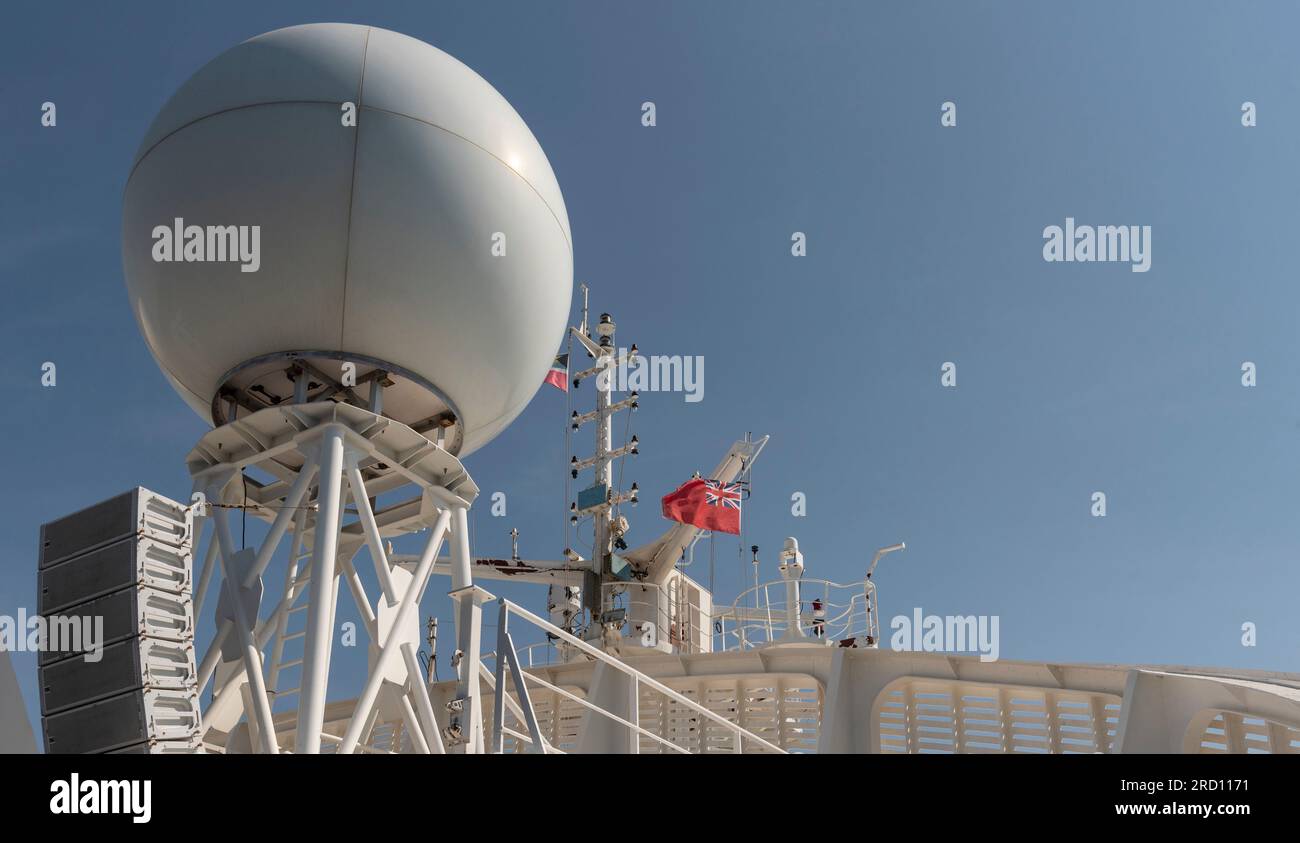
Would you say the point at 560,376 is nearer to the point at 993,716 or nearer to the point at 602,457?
the point at 602,457

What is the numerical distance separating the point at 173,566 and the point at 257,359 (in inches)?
104

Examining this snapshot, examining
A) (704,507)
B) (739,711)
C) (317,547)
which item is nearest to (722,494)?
(704,507)

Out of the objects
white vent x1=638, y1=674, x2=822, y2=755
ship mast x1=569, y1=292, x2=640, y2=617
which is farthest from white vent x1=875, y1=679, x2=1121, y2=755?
ship mast x1=569, y1=292, x2=640, y2=617

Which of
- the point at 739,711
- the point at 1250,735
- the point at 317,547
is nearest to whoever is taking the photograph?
the point at 317,547

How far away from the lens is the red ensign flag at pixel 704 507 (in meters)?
25.3

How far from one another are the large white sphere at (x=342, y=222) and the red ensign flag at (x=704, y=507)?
1217 cm

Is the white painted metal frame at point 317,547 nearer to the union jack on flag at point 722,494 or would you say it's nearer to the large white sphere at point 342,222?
the large white sphere at point 342,222

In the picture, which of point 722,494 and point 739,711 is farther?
point 722,494

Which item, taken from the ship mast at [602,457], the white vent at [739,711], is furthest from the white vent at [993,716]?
the ship mast at [602,457]

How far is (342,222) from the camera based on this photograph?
1195 cm

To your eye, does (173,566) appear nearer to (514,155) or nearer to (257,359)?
(257,359)

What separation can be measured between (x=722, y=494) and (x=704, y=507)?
0.64 meters
